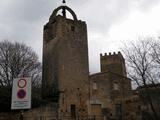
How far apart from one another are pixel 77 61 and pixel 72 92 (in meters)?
3.69

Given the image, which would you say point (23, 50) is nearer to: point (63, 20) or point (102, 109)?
point (63, 20)

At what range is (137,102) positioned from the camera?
116 ft

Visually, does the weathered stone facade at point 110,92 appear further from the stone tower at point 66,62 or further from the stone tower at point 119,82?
the stone tower at point 66,62

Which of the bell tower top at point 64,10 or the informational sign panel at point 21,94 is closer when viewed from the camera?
the informational sign panel at point 21,94

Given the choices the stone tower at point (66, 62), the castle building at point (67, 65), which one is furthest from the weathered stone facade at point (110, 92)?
the stone tower at point (66, 62)

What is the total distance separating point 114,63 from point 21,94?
1767 inches

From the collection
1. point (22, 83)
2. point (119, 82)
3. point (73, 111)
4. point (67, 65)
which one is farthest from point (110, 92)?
point (22, 83)

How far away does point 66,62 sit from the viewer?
27.7 metres

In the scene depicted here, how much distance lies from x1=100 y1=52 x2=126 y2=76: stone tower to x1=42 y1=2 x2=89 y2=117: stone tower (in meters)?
22.5

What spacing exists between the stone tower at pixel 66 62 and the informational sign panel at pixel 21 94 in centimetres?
1743

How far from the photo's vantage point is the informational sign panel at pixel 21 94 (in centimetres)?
830

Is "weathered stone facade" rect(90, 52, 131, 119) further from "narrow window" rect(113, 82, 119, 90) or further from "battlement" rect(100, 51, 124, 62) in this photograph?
"battlement" rect(100, 51, 124, 62)

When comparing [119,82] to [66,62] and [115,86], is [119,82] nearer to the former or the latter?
[115,86]

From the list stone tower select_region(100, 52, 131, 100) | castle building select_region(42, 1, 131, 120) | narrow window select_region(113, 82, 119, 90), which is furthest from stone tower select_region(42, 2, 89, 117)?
narrow window select_region(113, 82, 119, 90)
